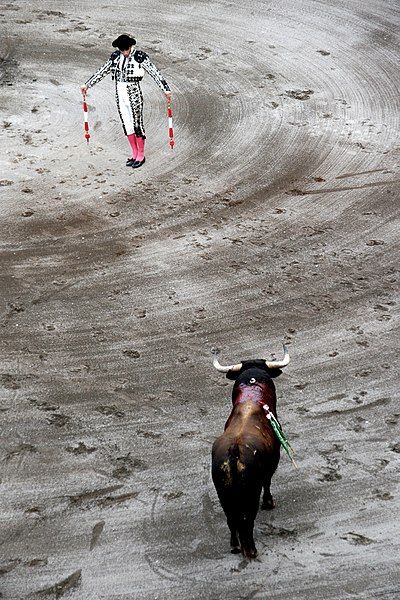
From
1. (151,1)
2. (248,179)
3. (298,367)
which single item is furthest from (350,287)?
(151,1)

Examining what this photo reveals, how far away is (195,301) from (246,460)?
4.19 m

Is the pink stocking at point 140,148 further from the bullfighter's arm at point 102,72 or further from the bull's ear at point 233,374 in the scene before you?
the bull's ear at point 233,374

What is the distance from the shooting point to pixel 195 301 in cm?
1148

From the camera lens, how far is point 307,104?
16219 millimetres

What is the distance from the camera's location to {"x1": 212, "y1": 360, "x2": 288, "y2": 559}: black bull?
7449mm

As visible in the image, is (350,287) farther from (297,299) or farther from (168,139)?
(168,139)

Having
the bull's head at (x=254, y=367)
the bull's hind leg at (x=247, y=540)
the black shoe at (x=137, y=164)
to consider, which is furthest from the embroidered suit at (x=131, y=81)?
the bull's hind leg at (x=247, y=540)

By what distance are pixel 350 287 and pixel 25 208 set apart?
4557mm

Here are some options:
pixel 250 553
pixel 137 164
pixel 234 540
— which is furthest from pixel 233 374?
pixel 137 164

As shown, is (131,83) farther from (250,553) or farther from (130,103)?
(250,553)

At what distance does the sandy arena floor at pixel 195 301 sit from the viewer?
8078 millimetres

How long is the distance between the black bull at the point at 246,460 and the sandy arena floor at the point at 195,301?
348 mm

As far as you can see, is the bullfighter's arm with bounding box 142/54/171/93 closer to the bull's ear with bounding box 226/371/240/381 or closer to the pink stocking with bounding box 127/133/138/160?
the pink stocking with bounding box 127/133/138/160

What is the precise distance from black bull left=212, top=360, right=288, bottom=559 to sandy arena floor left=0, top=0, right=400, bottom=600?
348 millimetres
